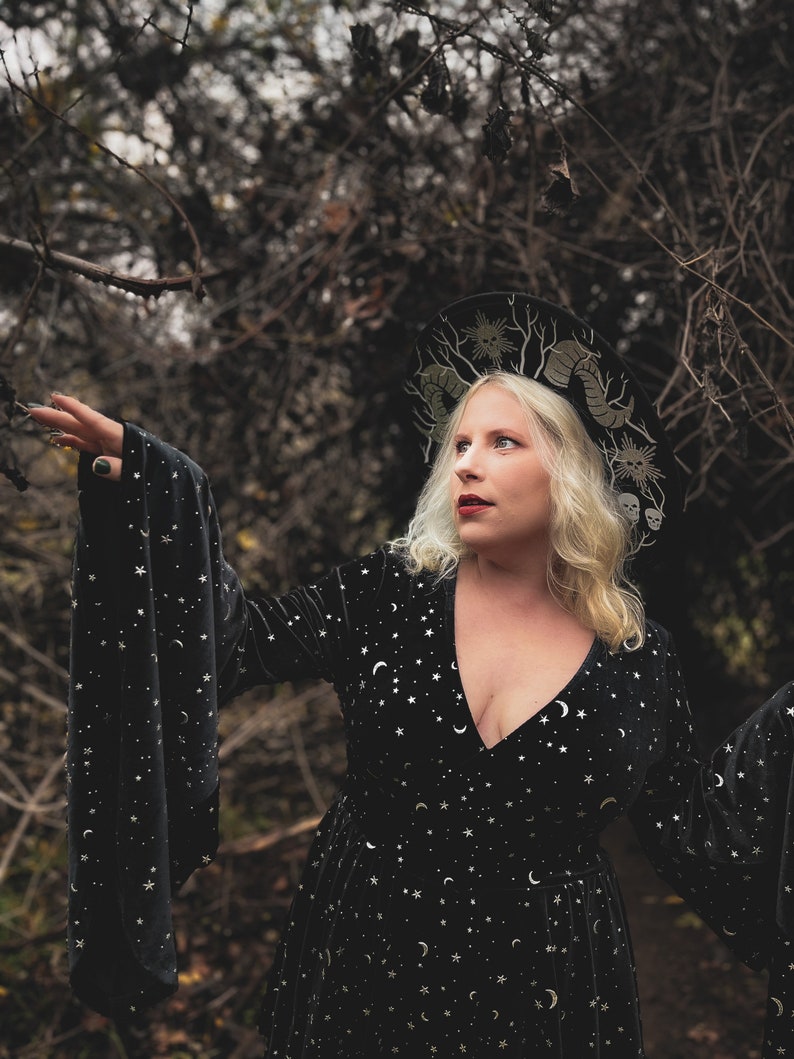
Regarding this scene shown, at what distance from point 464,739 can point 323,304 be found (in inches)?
73.9

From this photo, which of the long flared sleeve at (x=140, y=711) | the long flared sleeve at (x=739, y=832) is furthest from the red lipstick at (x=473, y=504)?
the long flared sleeve at (x=739, y=832)

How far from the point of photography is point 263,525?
3.94 m

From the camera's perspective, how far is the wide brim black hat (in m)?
1.63

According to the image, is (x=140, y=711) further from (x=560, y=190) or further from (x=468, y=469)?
(x=560, y=190)

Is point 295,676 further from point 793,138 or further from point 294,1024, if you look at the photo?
point 793,138

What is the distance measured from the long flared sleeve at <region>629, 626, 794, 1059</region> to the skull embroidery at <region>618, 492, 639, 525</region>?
33cm

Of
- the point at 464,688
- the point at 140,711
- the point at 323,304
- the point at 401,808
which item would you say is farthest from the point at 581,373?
→ the point at 323,304

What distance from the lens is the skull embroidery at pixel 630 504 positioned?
176cm

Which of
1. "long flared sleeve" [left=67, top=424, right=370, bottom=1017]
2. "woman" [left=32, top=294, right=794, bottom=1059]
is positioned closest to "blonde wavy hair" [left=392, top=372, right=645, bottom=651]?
"woman" [left=32, top=294, right=794, bottom=1059]

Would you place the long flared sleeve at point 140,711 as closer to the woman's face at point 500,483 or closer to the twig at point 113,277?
the twig at point 113,277

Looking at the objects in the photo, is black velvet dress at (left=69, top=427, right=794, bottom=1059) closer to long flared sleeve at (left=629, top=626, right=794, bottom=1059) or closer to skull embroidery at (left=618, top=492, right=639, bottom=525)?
long flared sleeve at (left=629, top=626, right=794, bottom=1059)

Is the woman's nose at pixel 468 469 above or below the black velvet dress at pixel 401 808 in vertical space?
above

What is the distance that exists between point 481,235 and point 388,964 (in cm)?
188

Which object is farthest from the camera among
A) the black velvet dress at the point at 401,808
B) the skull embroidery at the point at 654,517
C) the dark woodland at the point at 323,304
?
the dark woodland at the point at 323,304
